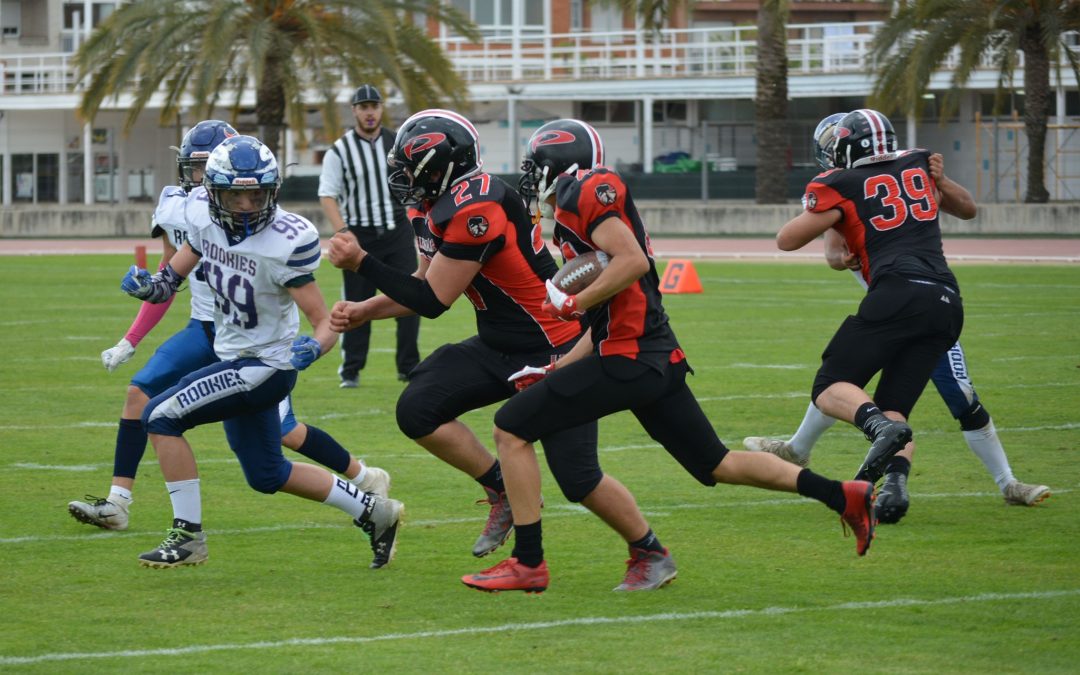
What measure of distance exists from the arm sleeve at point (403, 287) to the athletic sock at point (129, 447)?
1728mm

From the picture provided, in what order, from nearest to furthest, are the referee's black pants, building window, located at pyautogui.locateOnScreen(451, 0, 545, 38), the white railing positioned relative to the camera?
the referee's black pants < the white railing < building window, located at pyautogui.locateOnScreen(451, 0, 545, 38)

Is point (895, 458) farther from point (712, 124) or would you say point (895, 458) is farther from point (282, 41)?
point (712, 124)

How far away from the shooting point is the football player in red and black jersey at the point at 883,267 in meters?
7.05

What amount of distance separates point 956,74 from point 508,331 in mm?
24986

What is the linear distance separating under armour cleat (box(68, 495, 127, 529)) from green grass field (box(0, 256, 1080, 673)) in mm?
76

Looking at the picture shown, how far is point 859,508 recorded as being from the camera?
599 centimetres

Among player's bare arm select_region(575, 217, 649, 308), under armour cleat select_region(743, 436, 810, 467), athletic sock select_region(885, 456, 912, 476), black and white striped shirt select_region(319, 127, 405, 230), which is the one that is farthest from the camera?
black and white striped shirt select_region(319, 127, 405, 230)

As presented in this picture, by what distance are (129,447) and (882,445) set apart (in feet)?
10.9

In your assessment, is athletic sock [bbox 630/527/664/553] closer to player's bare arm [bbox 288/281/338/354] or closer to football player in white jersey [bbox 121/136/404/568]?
football player in white jersey [bbox 121/136/404/568]

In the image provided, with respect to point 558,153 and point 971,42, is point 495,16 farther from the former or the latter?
point 558,153

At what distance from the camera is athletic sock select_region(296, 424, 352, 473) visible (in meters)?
7.25

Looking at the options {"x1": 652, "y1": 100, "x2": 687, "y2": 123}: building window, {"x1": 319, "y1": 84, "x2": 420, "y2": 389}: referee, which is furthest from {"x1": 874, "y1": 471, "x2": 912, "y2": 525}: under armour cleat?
{"x1": 652, "y1": 100, "x2": 687, "y2": 123}: building window

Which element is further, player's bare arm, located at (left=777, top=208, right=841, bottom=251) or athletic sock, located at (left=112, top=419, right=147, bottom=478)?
athletic sock, located at (left=112, top=419, right=147, bottom=478)

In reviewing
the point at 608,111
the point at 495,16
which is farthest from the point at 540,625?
the point at 495,16
